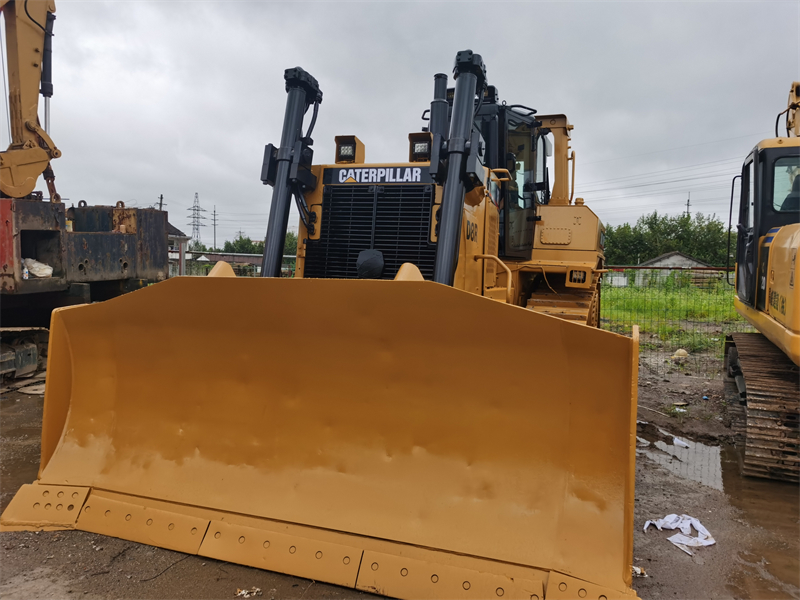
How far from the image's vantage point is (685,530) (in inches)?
133

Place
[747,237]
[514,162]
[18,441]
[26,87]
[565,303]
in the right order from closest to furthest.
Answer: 1. [18,441]
2. [514,162]
3. [565,303]
4. [747,237]
5. [26,87]

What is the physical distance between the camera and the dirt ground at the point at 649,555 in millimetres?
2520

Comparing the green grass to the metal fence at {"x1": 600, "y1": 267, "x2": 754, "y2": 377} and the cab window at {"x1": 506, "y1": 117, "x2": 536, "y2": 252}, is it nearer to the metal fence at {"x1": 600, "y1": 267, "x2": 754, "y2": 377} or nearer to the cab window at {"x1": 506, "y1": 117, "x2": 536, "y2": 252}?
the metal fence at {"x1": 600, "y1": 267, "x2": 754, "y2": 377}

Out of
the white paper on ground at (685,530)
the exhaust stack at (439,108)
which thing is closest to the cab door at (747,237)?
the white paper on ground at (685,530)

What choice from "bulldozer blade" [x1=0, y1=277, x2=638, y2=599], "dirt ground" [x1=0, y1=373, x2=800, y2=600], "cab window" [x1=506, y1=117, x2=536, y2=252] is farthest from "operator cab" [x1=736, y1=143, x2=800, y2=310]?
"bulldozer blade" [x1=0, y1=277, x2=638, y2=599]

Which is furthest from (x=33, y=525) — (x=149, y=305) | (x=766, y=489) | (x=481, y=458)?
(x=766, y=489)

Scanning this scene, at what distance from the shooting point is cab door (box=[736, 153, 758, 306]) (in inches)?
210

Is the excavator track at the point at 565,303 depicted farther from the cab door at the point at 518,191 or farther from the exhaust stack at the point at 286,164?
the exhaust stack at the point at 286,164

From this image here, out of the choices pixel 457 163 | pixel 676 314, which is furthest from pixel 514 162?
pixel 676 314

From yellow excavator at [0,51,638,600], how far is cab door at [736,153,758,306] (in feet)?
11.2

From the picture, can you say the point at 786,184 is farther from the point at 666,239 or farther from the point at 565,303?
the point at 666,239

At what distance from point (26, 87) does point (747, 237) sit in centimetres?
939

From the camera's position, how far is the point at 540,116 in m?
6.43

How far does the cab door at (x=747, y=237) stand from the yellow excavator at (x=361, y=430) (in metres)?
3.42
